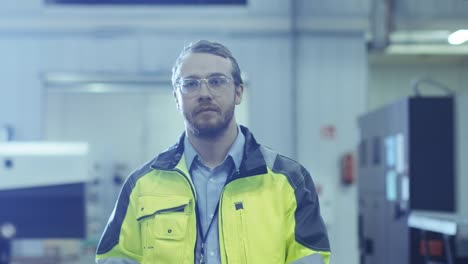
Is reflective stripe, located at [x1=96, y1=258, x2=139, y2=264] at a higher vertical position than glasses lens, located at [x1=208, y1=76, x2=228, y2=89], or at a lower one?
lower

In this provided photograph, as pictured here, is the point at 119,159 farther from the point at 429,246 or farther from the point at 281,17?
the point at 429,246

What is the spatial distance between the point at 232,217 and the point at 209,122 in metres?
0.22

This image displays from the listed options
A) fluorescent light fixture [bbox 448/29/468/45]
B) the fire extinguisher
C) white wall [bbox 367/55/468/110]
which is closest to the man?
the fire extinguisher

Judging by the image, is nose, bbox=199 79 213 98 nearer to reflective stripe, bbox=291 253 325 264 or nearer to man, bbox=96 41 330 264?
man, bbox=96 41 330 264

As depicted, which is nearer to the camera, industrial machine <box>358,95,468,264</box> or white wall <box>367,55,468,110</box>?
industrial machine <box>358,95,468,264</box>

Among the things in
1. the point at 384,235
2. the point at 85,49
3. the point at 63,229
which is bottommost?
the point at 384,235

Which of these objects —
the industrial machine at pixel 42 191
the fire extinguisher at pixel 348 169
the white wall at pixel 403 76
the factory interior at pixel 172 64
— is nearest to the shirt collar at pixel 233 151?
the industrial machine at pixel 42 191

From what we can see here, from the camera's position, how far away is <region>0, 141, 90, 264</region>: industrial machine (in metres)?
2.51

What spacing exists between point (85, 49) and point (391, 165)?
3.25 meters

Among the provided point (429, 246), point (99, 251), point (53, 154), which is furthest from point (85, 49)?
point (99, 251)

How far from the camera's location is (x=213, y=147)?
1825 mm

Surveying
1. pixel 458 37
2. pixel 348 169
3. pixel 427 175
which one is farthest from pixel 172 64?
pixel 427 175

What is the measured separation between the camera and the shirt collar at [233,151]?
1.81 metres

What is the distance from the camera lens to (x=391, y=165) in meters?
4.61
